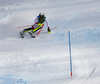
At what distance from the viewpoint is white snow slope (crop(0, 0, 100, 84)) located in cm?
462

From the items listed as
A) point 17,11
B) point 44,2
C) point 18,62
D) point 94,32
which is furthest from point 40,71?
point 44,2

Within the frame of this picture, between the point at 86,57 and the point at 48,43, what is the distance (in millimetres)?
1579

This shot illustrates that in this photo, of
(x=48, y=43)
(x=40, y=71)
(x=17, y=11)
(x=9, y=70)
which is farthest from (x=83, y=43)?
(x=17, y=11)

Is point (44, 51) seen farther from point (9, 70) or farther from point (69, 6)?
point (69, 6)

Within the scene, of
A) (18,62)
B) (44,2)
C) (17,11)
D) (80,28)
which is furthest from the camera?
(44,2)

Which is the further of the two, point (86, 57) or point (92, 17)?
point (92, 17)

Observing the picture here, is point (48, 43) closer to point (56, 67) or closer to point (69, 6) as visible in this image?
point (56, 67)

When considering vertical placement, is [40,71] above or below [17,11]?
below

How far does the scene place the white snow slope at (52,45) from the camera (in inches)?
182

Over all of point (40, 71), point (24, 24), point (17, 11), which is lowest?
point (40, 71)

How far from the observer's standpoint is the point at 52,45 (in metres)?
6.04

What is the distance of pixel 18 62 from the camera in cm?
513

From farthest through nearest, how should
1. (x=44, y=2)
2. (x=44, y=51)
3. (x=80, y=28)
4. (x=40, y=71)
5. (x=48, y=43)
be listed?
(x=44, y=2)
(x=80, y=28)
(x=48, y=43)
(x=44, y=51)
(x=40, y=71)

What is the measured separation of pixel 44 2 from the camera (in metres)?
9.34
